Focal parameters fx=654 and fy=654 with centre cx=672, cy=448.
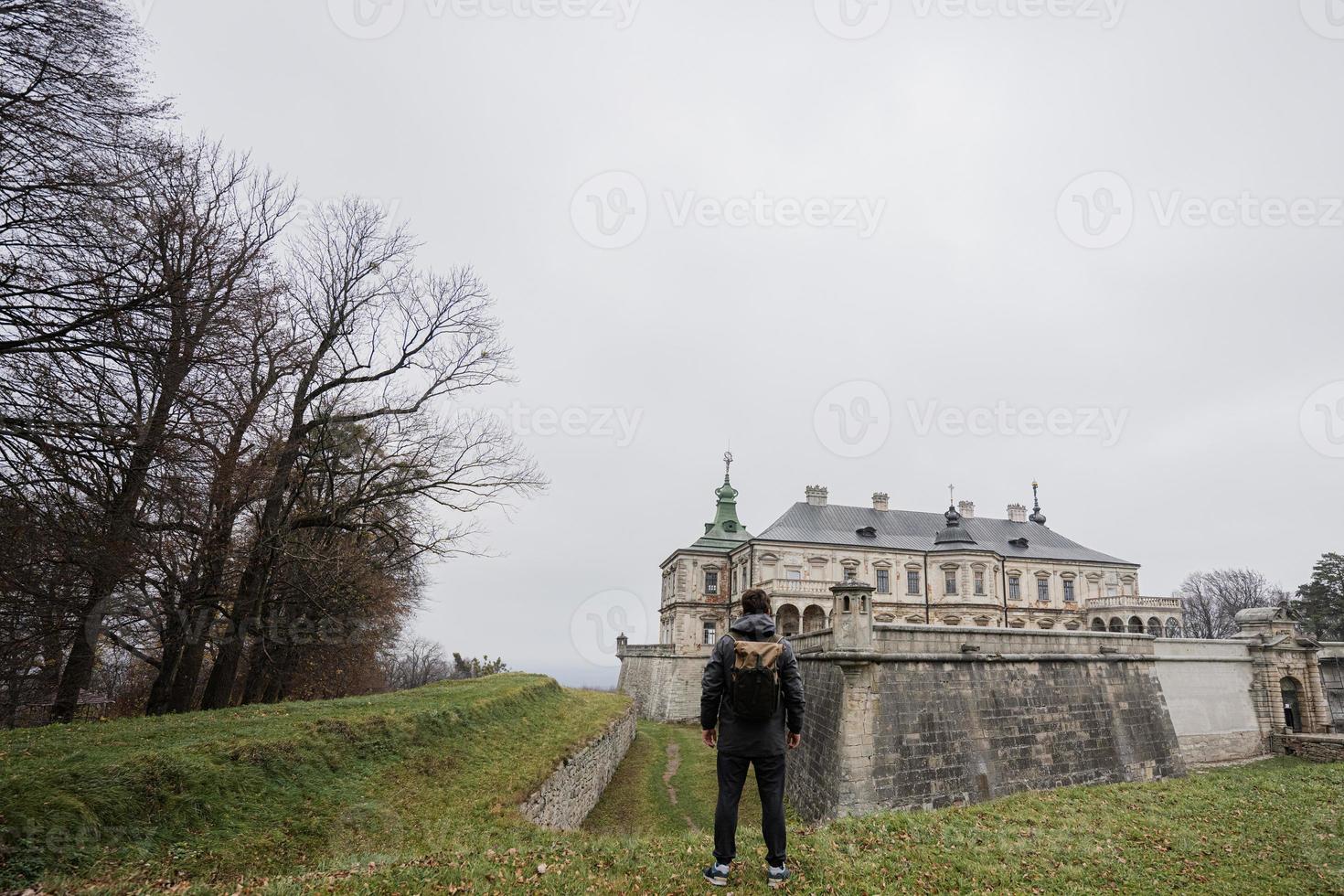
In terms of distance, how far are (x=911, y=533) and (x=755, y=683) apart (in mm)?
40755

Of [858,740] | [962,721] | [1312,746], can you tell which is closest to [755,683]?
[858,740]

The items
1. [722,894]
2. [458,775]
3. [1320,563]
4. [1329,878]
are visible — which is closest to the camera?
[722,894]

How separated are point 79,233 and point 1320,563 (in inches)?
2833

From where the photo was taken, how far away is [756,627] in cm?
555

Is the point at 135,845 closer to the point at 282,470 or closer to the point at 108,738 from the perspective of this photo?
the point at 108,738

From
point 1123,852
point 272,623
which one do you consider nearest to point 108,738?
point 272,623

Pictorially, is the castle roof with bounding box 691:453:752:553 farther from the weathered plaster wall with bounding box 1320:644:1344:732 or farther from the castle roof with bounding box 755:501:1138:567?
the weathered plaster wall with bounding box 1320:644:1344:732

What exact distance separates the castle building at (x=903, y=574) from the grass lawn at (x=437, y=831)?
1048 inches

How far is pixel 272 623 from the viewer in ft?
49.8

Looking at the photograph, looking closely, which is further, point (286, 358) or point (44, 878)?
point (286, 358)

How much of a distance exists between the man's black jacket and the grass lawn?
1.14m

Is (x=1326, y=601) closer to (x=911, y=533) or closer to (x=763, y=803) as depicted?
(x=911, y=533)

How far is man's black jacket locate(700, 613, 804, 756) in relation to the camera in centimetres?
532

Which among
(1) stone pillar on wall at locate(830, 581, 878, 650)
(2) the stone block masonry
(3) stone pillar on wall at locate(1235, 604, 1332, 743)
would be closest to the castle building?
(3) stone pillar on wall at locate(1235, 604, 1332, 743)
